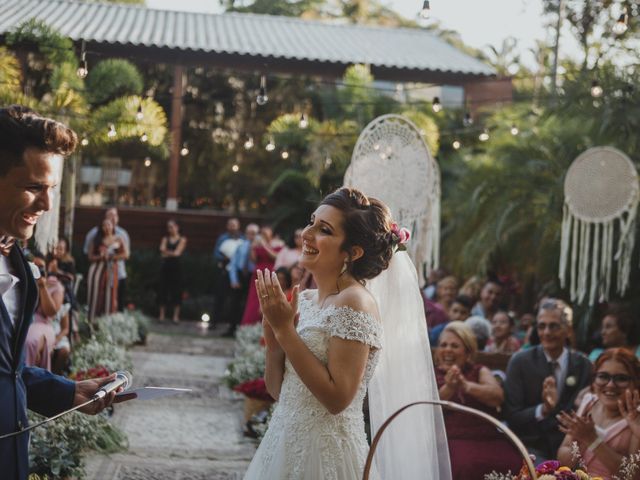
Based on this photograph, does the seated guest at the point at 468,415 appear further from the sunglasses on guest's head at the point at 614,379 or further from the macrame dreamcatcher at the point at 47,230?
the macrame dreamcatcher at the point at 47,230

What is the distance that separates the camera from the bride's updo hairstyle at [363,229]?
338 centimetres

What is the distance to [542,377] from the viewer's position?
6.14m

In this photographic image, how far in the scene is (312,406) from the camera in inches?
132

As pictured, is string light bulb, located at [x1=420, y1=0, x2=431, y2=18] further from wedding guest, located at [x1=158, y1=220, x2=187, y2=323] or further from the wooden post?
the wooden post

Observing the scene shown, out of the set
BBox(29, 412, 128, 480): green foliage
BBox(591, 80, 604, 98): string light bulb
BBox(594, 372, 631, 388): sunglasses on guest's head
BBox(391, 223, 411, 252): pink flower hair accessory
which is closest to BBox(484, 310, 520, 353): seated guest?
BBox(591, 80, 604, 98): string light bulb

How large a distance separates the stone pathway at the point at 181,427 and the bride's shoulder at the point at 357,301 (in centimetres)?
321

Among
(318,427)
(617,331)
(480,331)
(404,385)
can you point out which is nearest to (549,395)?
(404,385)

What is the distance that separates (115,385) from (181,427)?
17.1 feet

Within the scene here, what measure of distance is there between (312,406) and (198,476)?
318 cm

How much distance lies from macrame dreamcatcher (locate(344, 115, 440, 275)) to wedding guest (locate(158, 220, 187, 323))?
7533mm

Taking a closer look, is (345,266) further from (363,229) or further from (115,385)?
(115,385)

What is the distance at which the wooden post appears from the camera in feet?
55.7

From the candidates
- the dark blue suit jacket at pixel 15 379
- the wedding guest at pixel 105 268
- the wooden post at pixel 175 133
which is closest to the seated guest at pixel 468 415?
the dark blue suit jacket at pixel 15 379

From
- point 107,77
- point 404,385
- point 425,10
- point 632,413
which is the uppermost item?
point 425,10
